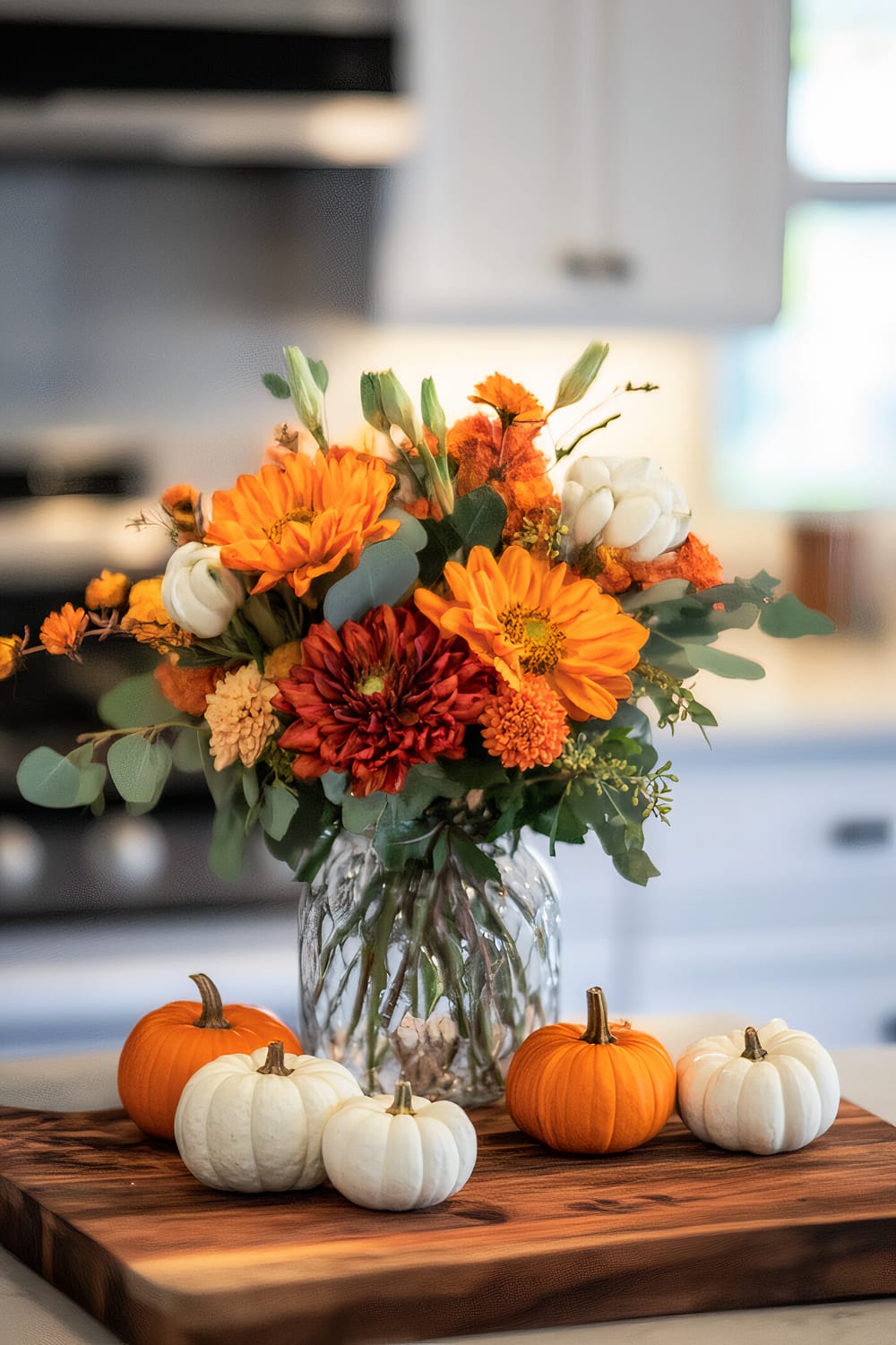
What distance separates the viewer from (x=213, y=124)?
2.13 m

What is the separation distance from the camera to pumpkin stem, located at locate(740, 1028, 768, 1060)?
85 cm

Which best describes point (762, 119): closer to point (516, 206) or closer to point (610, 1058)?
point (516, 206)

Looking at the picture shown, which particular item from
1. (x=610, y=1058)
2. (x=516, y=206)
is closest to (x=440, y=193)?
(x=516, y=206)

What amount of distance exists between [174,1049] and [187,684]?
205 mm

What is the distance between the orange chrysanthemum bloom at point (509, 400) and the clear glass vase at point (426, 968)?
0.25 meters

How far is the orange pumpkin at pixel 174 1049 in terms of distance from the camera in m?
0.87

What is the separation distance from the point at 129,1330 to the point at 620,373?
2.30 meters

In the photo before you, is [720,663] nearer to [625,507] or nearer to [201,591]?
[625,507]

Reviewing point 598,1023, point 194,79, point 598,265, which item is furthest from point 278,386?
point 598,265

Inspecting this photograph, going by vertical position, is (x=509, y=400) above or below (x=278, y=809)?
above

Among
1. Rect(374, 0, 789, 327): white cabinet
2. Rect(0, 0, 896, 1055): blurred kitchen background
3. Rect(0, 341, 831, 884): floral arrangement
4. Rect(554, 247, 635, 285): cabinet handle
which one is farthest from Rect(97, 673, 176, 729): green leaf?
Rect(554, 247, 635, 285): cabinet handle

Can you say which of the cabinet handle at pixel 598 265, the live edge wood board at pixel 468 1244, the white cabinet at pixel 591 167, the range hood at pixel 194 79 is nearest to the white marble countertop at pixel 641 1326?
the live edge wood board at pixel 468 1244

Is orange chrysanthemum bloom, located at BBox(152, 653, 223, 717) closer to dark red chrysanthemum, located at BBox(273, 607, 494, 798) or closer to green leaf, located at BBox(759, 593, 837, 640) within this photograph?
dark red chrysanthemum, located at BBox(273, 607, 494, 798)

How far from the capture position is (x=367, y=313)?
7.67 feet
